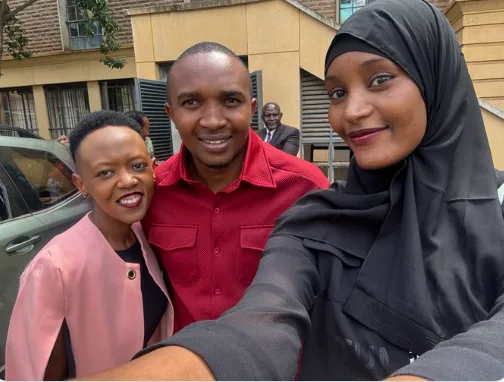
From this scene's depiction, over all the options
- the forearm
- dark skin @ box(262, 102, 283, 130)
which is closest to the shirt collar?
the forearm

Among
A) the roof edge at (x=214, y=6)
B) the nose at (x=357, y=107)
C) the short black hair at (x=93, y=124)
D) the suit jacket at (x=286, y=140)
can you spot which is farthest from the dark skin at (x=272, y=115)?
the nose at (x=357, y=107)

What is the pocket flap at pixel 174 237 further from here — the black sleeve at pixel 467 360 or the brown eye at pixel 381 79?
the black sleeve at pixel 467 360

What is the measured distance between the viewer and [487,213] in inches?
42.3

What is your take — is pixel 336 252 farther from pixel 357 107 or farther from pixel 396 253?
pixel 357 107

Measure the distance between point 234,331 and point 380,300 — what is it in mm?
447

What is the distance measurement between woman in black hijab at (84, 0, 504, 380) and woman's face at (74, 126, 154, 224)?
63cm

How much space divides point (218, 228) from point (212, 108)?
49 centimetres

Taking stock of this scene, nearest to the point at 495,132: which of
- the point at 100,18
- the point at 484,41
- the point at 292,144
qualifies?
the point at 484,41

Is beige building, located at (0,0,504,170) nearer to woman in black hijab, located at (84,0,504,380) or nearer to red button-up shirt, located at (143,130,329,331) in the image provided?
red button-up shirt, located at (143,130,329,331)

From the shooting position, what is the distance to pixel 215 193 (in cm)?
162

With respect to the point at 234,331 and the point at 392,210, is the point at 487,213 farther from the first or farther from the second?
the point at 234,331

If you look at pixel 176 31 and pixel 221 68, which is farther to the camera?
pixel 176 31


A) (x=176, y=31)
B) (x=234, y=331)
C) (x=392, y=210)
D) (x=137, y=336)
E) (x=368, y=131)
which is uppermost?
(x=176, y=31)

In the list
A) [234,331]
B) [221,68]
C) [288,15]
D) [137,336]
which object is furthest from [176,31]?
[234,331]
